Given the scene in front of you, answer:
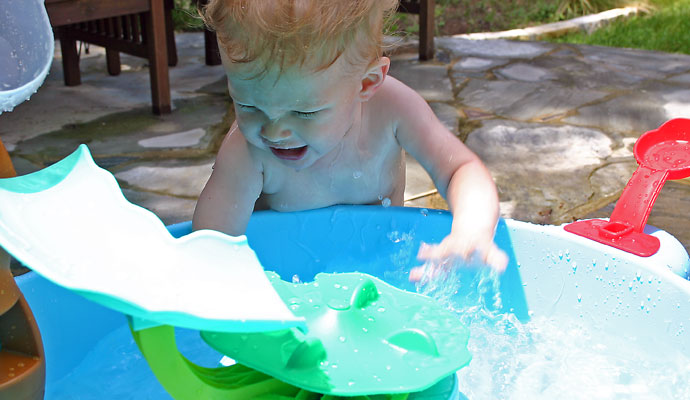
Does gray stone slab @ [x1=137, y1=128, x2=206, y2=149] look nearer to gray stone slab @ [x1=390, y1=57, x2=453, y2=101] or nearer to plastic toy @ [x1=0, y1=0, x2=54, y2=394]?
gray stone slab @ [x1=390, y1=57, x2=453, y2=101]

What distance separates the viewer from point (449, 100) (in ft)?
10.2

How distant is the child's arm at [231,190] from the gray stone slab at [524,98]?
169 cm

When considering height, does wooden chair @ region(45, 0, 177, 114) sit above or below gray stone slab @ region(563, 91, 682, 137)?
above

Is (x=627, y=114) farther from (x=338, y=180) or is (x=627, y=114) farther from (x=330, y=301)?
(x=330, y=301)

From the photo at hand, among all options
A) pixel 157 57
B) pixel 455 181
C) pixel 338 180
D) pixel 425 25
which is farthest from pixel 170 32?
pixel 455 181

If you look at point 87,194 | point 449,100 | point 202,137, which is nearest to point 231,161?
point 87,194

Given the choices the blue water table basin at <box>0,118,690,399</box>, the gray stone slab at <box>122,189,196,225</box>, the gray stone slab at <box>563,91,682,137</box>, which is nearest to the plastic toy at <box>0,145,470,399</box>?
the blue water table basin at <box>0,118,690,399</box>

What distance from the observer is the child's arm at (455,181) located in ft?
4.20

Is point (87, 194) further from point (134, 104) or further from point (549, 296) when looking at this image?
point (134, 104)

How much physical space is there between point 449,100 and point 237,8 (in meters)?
2.06

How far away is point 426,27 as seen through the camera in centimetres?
370

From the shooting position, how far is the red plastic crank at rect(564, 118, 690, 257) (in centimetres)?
135

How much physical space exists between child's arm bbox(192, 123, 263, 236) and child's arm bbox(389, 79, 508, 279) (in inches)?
12.1

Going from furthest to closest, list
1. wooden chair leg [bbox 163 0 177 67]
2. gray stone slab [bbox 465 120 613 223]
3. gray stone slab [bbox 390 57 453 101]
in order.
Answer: wooden chair leg [bbox 163 0 177 67] → gray stone slab [bbox 390 57 453 101] → gray stone slab [bbox 465 120 613 223]
